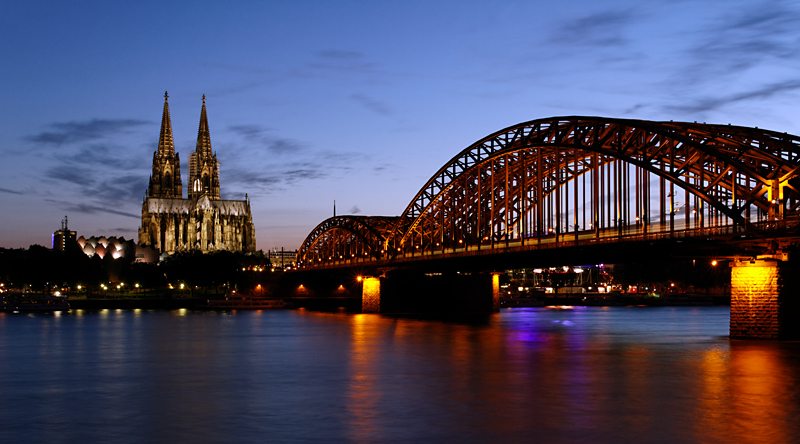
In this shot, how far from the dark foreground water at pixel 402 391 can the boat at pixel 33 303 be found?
241ft

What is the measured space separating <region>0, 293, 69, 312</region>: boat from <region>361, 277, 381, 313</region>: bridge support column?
4489cm

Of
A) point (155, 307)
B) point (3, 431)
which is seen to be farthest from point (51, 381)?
point (155, 307)

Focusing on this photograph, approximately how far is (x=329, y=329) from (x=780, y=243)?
130 ft

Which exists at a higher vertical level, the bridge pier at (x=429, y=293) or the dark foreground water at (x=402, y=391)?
the bridge pier at (x=429, y=293)

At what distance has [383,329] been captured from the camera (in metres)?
77.3

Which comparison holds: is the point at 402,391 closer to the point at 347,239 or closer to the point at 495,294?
A: the point at 495,294

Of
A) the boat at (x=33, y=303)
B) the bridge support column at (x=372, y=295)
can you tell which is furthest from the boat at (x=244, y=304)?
the bridge support column at (x=372, y=295)

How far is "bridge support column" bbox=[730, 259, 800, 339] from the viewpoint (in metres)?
52.6

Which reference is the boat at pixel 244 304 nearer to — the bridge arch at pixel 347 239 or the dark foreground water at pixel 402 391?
the bridge arch at pixel 347 239

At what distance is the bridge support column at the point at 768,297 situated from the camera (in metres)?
52.6

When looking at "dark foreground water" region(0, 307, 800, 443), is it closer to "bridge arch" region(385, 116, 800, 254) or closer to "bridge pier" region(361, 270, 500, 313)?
"bridge arch" region(385, 116, 800, 254)

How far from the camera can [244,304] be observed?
476ft

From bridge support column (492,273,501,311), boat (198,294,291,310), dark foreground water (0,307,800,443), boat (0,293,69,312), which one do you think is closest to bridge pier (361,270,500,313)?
bridge support column (492,273,501,311)

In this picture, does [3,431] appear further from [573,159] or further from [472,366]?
[573,159]
